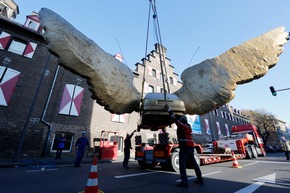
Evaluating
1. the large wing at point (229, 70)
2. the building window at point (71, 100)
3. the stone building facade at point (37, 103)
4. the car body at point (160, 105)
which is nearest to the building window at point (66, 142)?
the stone building facade at point (37, 103)

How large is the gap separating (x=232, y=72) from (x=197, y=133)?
76.5 feet

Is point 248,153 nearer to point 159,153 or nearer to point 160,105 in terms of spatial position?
point 159,153

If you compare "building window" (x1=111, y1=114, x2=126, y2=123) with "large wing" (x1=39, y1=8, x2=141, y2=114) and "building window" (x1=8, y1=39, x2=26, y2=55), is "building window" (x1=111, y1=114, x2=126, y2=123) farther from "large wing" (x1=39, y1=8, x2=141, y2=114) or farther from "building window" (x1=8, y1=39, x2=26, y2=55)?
"large wing" (x1=39, y1=8, x2=141, y2=114)

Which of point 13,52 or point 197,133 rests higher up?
point 13,52

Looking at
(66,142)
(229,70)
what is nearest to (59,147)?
(66,142)

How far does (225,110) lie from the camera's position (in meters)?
34.9

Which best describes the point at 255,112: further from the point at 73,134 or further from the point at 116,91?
the point at 116,91

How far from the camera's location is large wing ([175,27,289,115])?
130 inches

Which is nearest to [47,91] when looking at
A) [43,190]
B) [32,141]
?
[32,141]

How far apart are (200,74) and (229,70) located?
2.01 ft

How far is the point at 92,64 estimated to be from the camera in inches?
99.3

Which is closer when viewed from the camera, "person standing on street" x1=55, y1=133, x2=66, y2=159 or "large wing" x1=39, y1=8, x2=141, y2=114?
"large wing" x1=39, y1=8, x2=141, y2=114

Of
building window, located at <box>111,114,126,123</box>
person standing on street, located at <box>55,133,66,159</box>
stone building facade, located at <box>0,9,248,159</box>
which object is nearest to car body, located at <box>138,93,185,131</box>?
stone building facade, located at <box>0,9,248,159</box>

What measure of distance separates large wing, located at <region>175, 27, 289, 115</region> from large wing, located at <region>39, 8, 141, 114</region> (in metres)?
1.33
